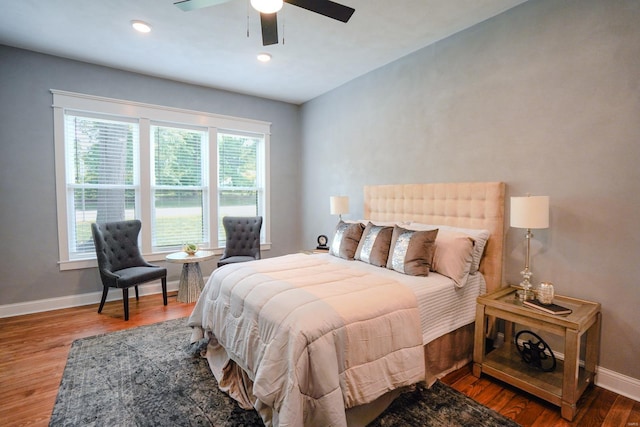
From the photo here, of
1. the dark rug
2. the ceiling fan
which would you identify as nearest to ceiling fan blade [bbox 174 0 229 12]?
the ceiling fan

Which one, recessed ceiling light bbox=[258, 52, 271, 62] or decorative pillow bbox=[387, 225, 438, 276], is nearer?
decorative pillow bbox=[387, 225, 438, 276]

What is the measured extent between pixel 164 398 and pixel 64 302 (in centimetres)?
266

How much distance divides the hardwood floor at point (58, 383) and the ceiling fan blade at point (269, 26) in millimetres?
2876

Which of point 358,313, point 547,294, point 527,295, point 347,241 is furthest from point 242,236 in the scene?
point 547,294

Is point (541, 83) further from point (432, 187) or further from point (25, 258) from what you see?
point (25, 258)

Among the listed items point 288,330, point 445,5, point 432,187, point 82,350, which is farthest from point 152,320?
point 445,5

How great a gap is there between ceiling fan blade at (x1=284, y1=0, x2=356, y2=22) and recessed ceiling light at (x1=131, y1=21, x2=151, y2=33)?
72.0 inches

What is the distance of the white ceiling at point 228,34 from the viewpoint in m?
2.64

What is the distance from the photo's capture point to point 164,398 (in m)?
2.09

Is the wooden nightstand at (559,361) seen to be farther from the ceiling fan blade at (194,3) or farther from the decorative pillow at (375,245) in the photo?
the ceiling fan blade at (194,3)

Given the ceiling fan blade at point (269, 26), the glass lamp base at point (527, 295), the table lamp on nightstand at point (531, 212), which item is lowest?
the glass lamp base at point (527, 295)

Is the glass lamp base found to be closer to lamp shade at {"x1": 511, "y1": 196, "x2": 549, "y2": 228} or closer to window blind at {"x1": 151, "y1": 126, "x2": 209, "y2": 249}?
lamp shade at {"x1": 511, "y1": 196, "x2": 549, "y2": 228}

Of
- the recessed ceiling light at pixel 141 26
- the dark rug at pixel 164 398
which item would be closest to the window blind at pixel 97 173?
the recessed ceiling light at pixel 141 26

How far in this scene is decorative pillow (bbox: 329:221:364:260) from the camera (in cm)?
325
